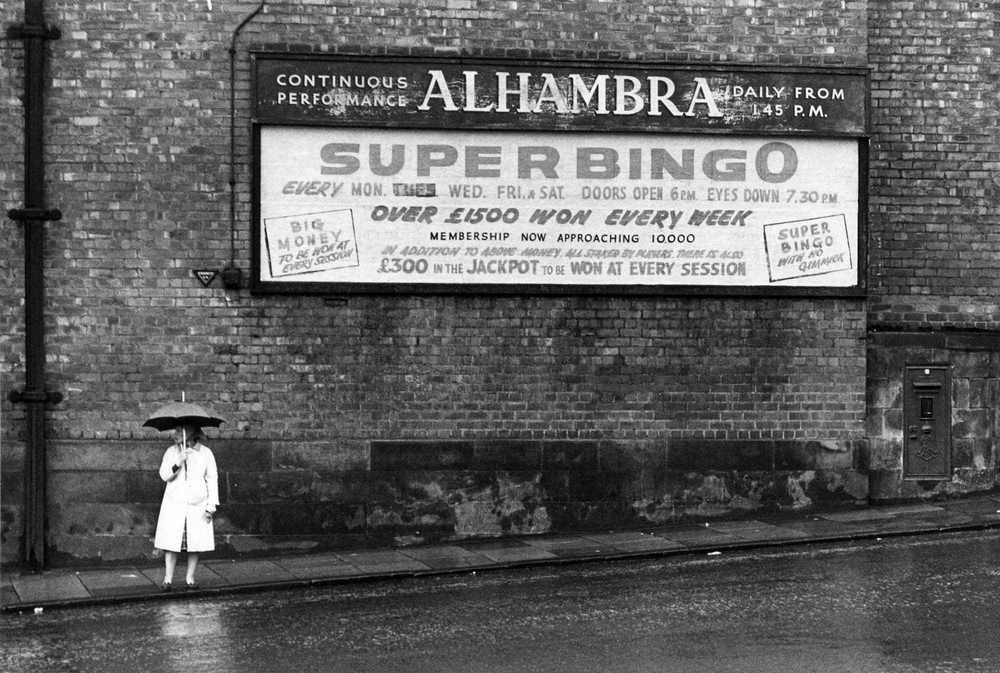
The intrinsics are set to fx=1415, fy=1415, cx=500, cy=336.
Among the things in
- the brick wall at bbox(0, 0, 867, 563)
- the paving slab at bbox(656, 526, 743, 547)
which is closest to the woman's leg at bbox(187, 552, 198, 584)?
the brick wall at bbox(0, 0, 867, 563)

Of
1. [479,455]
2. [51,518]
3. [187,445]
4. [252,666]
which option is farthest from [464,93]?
[252,666]

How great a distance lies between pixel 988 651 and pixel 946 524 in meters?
5.59

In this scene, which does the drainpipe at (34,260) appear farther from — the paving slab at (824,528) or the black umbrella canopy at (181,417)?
the paving slab at (824,528)

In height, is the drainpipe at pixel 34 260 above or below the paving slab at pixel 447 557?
above

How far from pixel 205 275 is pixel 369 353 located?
185cm

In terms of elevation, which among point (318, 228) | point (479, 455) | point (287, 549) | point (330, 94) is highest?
point (330, 94)

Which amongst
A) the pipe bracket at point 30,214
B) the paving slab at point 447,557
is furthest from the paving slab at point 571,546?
the pipe bracket at point 30,214

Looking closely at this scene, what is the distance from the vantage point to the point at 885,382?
15.6 meters

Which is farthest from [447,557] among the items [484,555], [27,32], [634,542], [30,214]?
[27,32]

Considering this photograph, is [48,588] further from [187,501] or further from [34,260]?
[34,260]

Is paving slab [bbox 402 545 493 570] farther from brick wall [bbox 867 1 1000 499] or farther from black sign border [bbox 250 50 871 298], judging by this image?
brick wall [bbox 867 1 1000 499]

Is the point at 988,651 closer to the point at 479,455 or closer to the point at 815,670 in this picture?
the point at 815,670

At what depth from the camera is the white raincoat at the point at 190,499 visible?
12430mm

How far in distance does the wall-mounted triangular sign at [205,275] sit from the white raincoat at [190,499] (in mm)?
2414
